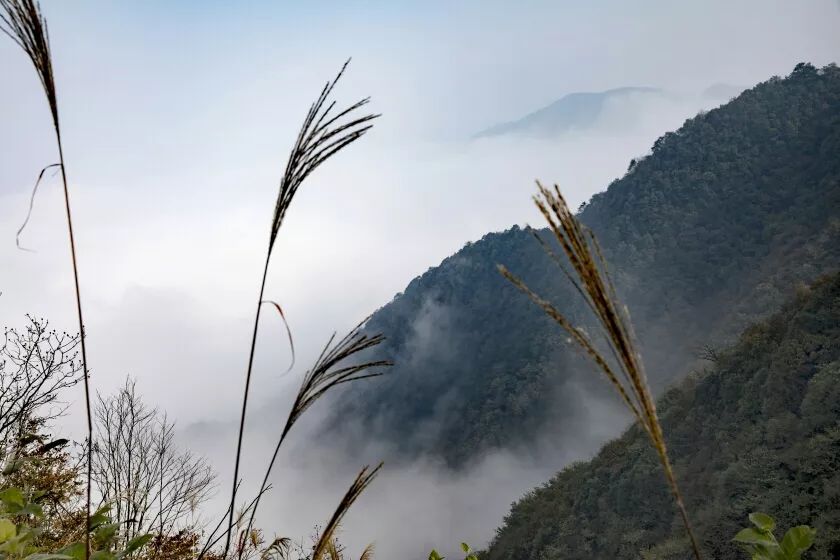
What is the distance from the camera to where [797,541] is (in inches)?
49.5

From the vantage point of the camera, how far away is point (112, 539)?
1424 millimetres

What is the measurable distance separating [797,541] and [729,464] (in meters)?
21.5

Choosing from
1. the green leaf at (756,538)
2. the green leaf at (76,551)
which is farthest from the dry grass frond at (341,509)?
the green leaf at (756,538)

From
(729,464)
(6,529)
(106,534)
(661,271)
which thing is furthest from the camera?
(661,271)

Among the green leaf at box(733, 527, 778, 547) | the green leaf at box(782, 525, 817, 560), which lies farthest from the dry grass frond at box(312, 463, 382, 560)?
the green leaf at box(782, 525, 817, 560)

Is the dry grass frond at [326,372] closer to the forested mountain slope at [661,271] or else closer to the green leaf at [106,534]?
the green leaf at [106,534]

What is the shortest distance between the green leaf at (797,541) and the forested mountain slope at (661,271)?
48668 millimetres

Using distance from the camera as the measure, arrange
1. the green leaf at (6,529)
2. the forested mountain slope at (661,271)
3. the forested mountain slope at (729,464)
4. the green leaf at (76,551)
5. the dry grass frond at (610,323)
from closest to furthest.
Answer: the dry grass frond at (610,323)
the green leaf at (6,529)
the green leaf at (76,551)
the forested mountain slope at (729,464)
the forested mountain slope at (661,271)

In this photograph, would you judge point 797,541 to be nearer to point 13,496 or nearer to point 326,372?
point 326,372

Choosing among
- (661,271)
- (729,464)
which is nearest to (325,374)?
(729,464)

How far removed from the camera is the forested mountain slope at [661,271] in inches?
2044

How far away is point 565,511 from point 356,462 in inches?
2942

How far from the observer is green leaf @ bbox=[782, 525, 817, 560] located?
1243 millimetres

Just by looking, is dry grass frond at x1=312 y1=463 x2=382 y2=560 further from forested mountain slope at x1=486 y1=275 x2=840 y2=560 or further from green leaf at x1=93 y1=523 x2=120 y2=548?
forested mountain slope at x1=486 y1=275 x2=840 y2=560
